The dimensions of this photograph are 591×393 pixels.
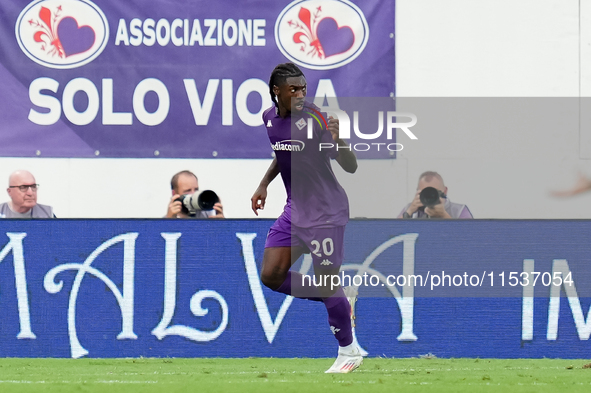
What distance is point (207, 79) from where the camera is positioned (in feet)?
33.0

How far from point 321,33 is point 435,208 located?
3.02 m

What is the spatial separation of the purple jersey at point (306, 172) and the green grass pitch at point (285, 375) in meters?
0.95

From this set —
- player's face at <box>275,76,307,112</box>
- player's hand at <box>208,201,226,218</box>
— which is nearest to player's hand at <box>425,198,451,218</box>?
player's hand at <box>208,201,226,218</box>

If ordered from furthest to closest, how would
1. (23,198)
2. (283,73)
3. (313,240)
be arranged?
(23,198) < (313,240) < (283,73)

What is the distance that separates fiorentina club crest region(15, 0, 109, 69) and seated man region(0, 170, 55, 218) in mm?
1931

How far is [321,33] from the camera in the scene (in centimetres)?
1017

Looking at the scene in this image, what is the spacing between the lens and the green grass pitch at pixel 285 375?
16.8 feet

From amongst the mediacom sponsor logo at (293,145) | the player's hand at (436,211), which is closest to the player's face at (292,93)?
the mediacom sponsor logo at (293,145)

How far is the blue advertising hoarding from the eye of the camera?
748cm

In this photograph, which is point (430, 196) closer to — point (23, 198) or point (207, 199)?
point (207, 199)

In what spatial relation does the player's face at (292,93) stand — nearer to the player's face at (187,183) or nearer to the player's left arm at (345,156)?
the player's left arm at (345,156)

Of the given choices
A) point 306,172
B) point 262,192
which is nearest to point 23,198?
point 262,192

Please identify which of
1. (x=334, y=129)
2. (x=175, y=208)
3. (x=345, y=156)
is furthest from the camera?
(x=175, y=208)

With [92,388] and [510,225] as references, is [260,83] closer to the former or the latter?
[510,225]
